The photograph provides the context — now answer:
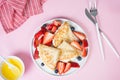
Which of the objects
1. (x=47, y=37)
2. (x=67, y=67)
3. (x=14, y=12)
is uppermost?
(x=14, y=12)

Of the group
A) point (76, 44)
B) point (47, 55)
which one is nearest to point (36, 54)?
point (47, 55)

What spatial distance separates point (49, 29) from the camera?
108cm

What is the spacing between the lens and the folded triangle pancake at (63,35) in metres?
1.07

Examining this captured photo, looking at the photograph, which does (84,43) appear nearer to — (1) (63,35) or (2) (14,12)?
(1) (63,35)

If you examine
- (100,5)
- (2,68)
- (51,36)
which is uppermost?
(100,5)

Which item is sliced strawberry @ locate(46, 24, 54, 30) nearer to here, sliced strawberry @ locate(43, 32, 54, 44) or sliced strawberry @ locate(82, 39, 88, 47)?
sliced strawberry @ locate(43, 32, 54, 44)

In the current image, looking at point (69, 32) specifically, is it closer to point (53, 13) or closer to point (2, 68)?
point (53, 13)

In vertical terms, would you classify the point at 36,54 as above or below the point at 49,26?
below

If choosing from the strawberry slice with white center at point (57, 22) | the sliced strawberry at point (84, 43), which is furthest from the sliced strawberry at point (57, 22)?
the sliced strawberry at point (84, 43)

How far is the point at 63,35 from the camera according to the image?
107cm

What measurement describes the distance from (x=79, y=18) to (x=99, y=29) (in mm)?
85

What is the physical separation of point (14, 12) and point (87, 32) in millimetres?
283

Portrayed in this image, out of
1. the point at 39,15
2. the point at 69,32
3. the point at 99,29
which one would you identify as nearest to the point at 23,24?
the point at 39,15

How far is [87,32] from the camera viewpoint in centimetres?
110
